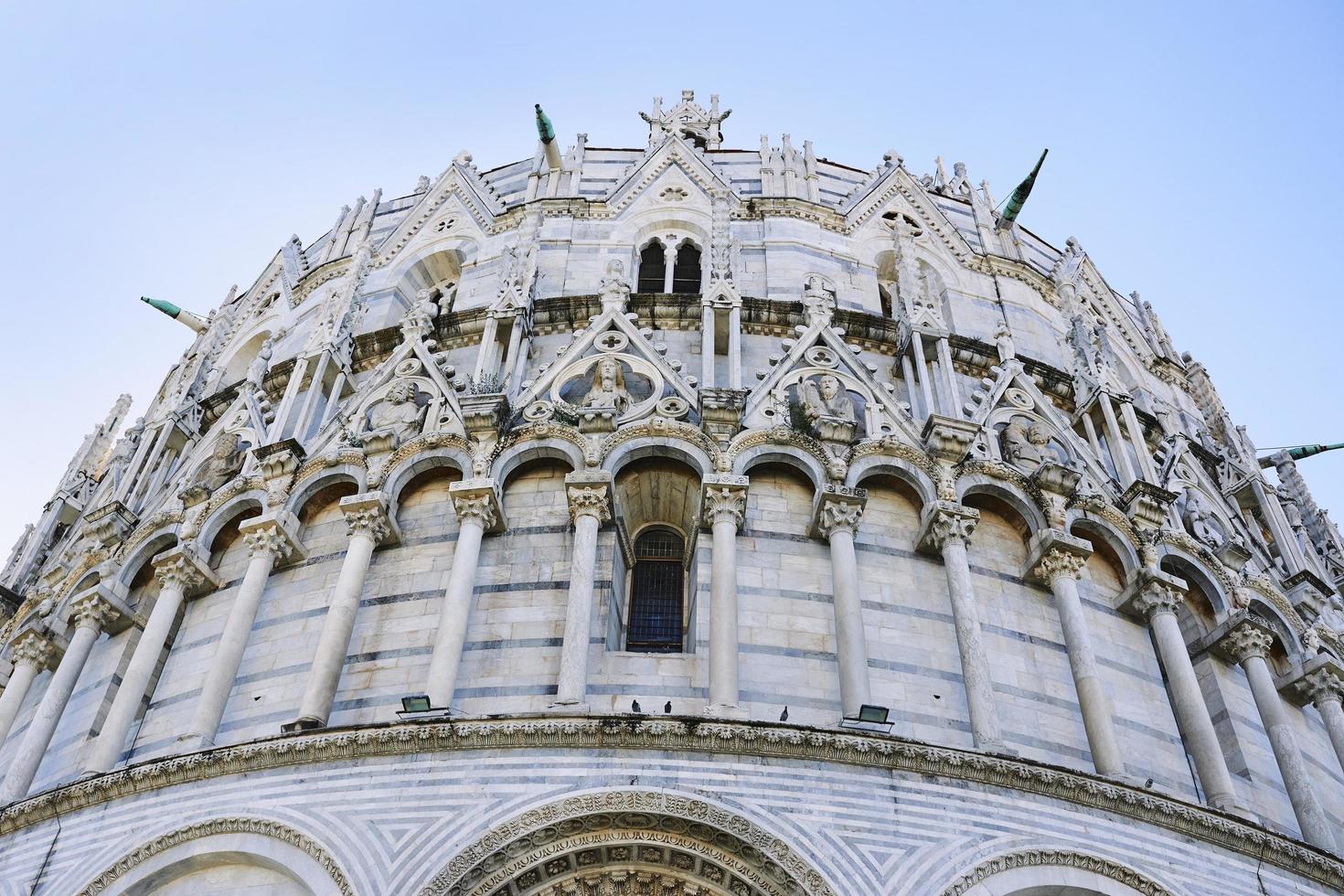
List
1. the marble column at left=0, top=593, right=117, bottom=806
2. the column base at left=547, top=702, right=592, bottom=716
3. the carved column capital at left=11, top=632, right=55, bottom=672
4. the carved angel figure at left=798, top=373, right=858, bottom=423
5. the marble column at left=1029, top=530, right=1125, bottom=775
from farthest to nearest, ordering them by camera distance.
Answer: the carved column capital at left=11, top=632, right=55, bottom=672, the carved angel figure at left=798, top=373, right=858, bottom=423, the marble column at left=0, top=593, right=117, bottom=806, the marble column at left=1029, top=530, right=1125, bottom=775, the column base at left=547, top=702, right=592, bottom=716

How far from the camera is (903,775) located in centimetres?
1172

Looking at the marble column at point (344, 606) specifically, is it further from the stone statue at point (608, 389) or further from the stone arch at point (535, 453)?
the stone statue at point (608, 389)

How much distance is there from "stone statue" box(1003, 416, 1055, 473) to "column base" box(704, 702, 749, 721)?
578 cm

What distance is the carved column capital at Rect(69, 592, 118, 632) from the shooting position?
1605 centimetres

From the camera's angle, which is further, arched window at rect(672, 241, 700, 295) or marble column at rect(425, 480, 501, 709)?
arched window at rect(672, 241, 700, 295)

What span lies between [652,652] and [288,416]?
23.6ft

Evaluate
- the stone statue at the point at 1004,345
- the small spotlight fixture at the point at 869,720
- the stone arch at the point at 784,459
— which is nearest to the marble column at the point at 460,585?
the stone arch at the point at 784,459

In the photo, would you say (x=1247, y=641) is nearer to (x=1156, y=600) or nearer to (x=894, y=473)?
(x=1156, y=600)

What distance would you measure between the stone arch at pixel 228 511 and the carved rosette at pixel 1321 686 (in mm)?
14088

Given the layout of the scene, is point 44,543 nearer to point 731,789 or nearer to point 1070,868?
point 731,789

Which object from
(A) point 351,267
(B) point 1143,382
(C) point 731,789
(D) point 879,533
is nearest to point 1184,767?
(D) point 879,533

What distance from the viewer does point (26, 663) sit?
1689 centimetres

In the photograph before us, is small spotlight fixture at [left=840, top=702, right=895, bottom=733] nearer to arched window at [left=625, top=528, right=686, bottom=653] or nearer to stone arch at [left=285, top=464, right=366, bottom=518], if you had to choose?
arched window at [left=625, top=528, right=686, bottom=653]

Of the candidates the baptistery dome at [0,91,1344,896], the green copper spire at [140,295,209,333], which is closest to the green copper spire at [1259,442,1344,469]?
the baptistery dome at [0,91,1344,896]
